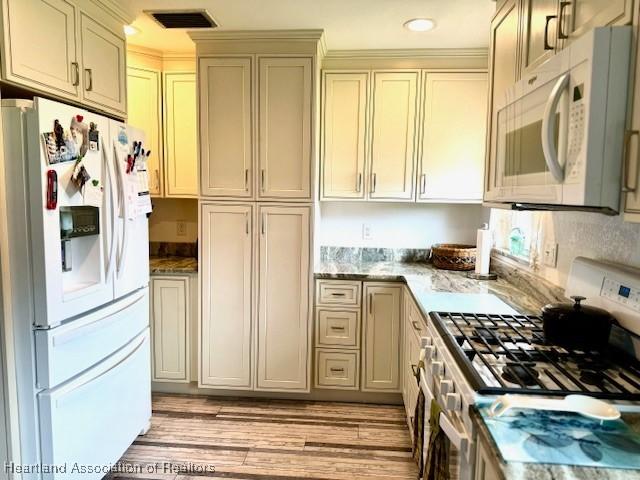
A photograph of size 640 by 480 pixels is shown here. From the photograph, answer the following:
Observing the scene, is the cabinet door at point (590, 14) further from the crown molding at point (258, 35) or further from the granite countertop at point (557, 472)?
the crown molding at point (258, 35)

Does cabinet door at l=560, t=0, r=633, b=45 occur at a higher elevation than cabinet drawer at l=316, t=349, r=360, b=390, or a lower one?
higher

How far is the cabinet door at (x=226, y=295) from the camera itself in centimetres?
275

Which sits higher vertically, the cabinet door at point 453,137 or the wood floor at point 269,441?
the cabinet door at point 453,137

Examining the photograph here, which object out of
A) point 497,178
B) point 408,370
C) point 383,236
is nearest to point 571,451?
point 497,178

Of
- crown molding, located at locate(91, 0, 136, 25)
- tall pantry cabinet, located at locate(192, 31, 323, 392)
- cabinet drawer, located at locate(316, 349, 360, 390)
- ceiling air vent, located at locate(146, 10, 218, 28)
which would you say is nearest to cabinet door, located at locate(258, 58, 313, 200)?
tall pantry cabinet, located at locate(192, 31, 323, 392)

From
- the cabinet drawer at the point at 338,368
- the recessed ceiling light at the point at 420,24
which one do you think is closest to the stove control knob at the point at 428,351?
the cabinet drawer at the point at 338,368

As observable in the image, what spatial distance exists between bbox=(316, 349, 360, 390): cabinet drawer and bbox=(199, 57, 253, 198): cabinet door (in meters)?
1.22

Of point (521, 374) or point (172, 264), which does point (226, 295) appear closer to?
point (172, 264)

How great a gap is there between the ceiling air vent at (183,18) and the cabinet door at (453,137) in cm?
148

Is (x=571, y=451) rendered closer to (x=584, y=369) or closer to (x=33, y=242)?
(x=584, y=369)

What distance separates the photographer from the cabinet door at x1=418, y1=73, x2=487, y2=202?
2.84 metres

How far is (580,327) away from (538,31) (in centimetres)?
100

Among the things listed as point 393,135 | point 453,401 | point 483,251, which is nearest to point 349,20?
point 393,135

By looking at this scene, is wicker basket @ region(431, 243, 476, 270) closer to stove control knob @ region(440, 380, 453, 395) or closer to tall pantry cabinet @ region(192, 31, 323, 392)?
tall pantry cabinet @ region(192, 31, 323, 392)
